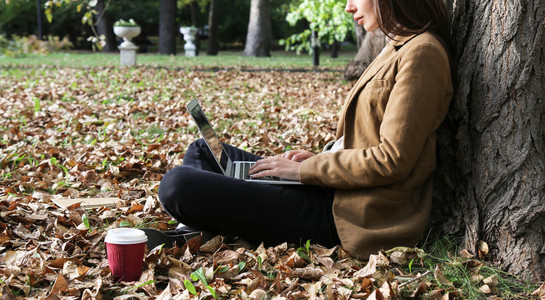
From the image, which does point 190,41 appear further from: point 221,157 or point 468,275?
point 468,275

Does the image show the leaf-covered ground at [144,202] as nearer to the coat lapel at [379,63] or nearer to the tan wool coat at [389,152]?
the tan wool coat at [389,152]

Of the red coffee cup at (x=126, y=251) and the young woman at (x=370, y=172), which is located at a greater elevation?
the young woman at (x=370, y=172)

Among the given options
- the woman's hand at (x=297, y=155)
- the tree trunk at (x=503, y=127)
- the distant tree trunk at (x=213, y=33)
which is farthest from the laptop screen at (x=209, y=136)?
the distant tree trunk at (x=213, y=33)

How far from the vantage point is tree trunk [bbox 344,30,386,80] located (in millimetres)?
9852

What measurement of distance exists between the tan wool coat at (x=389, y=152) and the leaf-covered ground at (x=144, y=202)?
155mm

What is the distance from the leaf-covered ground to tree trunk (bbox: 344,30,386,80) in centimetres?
105

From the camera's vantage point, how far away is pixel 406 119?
8.23ft

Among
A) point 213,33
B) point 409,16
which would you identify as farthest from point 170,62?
point 409,16

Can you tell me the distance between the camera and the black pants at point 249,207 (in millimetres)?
2719

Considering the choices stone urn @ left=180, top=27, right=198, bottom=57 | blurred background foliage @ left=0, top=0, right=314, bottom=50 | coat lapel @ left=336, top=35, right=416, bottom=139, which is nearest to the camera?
coat lapel @ left=336, top=35, right=416, bottom=139

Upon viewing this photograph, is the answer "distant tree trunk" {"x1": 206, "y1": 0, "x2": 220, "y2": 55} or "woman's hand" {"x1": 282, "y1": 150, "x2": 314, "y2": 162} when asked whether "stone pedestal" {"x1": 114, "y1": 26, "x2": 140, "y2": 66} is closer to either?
"distant tree trunk" {"x1": 206, "y1": 0, "x2": 220, "y2": 55}

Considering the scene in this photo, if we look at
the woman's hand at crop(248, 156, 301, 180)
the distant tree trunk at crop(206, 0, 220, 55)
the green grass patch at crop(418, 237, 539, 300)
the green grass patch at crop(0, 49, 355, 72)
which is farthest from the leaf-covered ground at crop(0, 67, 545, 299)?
the distant tree trunk at crop(206, 0, 220, 55)

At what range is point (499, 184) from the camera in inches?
106

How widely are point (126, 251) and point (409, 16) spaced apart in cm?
160
